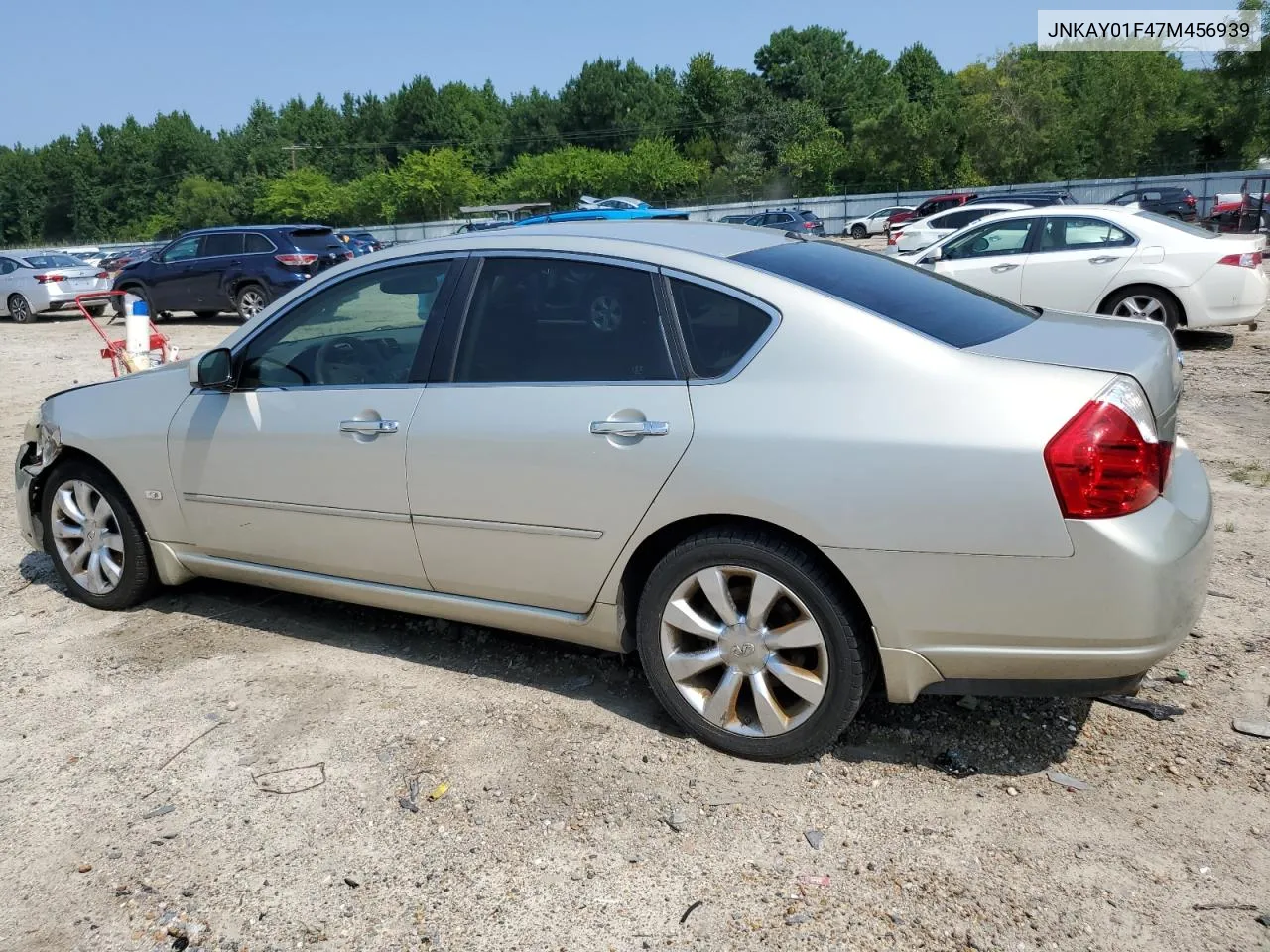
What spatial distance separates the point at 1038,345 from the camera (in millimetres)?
3252

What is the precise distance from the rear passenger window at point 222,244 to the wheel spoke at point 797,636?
55.8 ft

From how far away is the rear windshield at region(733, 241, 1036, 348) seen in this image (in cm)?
332

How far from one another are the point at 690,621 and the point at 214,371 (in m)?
2.23

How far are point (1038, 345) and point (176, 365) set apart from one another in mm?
3562

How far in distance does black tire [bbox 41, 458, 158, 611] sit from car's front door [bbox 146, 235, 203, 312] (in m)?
14.8

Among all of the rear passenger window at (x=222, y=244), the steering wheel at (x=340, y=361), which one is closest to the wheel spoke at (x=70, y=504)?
the steering wheel at (x=340, y=361)

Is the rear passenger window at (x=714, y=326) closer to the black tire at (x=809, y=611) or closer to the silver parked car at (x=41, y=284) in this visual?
the black tire at (x=809, y=611)

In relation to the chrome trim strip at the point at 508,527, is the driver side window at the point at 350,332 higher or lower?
higher

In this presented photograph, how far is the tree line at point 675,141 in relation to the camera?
57.6 m

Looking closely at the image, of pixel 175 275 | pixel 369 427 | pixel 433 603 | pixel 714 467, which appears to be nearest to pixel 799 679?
pixel 714 467

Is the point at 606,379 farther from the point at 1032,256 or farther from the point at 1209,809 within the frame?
the point at 1032,256

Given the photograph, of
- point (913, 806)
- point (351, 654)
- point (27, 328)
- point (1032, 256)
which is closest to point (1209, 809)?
point (913, 806)

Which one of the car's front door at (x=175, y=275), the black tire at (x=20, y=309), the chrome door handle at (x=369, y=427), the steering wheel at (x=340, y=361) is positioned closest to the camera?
the chrome door handle at (x=369, y=427)

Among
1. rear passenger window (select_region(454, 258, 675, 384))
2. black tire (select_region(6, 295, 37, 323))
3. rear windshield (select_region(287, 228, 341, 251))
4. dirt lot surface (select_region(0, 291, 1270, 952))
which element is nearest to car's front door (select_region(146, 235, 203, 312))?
rear windshield (select_region(287, 228, 341, 251))
